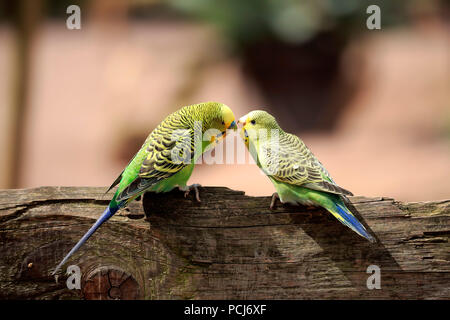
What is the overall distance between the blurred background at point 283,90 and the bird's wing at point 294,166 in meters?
4.75

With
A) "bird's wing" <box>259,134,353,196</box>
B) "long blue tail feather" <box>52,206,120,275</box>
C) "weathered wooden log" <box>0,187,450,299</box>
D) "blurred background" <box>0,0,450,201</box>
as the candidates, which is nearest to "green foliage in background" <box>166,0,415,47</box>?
"blurred background" <box>0,0,450,201</box>

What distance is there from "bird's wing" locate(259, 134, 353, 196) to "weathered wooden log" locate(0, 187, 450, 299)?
25cm

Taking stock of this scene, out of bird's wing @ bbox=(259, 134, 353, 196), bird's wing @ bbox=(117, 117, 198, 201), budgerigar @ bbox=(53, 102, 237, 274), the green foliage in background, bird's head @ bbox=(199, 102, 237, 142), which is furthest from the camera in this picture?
the green foliage in background

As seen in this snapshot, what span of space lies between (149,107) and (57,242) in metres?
8.93

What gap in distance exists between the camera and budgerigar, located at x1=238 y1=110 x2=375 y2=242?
2498mm

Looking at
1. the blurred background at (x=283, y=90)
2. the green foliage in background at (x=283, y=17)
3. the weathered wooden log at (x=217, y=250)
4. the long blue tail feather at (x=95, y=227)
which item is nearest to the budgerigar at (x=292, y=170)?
the weathered wooden log at (x=217, y=250)

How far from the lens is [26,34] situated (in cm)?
697

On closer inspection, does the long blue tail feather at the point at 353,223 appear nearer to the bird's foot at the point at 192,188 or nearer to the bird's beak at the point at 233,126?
the bird's foot at the point at 192,188

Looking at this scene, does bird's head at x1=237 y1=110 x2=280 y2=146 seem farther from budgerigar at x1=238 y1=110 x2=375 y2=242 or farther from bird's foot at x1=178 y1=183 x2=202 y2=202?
bird's foot at x1=178 y1=183 x2=202 y2=202

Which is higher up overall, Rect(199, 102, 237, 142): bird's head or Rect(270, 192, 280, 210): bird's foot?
Rect(199, 102, 237, 142): bird's head

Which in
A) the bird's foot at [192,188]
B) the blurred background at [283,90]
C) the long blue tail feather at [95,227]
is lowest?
the long blue tail feather at [95,227]

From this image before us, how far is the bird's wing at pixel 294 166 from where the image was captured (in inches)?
106

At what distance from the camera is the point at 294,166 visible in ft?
9.46

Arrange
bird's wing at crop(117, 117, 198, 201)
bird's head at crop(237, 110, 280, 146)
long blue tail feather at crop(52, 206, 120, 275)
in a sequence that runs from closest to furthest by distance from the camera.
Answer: long blue tail feather at crop(52, 206, 120, 275) → bird's wing at crop(117, 117, 198, 201) → bird's head at crop(237, 110, 280, 146)
